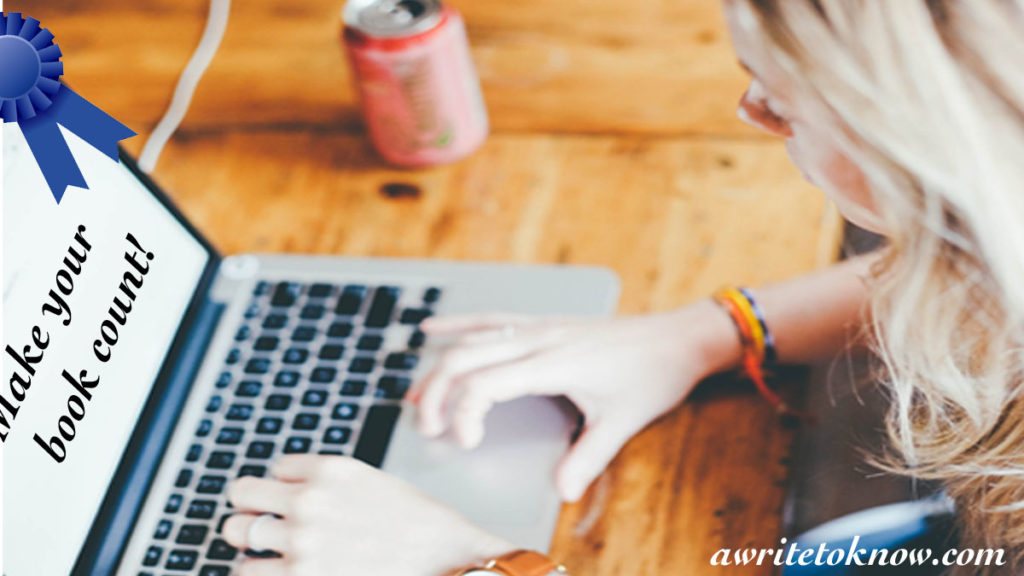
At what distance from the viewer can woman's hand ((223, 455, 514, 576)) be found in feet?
2.08

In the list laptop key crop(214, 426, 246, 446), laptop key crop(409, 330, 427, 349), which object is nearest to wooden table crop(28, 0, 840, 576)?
laptop key crop(409, 330, 427, 349)

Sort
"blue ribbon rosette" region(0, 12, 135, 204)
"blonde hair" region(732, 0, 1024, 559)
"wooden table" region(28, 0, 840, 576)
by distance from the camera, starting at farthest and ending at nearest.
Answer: "wooden table" region(28, 0, 840, 576), "blue ribbon rosette" region(0, 12, 135, 204), "blonde hair" region(732, 0, 1024, 559)

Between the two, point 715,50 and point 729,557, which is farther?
point 715,50

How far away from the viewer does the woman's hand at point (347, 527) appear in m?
0.63

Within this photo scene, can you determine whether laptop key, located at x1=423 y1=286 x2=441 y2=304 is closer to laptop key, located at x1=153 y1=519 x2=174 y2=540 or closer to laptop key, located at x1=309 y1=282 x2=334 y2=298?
laptop key, located at x1=309 y1=282 x2=334 y2=298

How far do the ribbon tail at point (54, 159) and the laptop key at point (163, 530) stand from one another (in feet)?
0.74

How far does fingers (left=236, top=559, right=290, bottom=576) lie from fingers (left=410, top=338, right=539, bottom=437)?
131mm

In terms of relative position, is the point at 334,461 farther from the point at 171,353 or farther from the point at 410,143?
the point at 410,143

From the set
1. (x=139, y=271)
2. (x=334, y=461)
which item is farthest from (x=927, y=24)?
(x=139, y=271)

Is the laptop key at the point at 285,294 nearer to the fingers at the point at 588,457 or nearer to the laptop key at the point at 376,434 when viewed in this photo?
the laptop key at the point at 376,434

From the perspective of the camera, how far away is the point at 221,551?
0.67 meters

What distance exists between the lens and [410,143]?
909 millimetres

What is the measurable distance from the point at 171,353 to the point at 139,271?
0.07 m

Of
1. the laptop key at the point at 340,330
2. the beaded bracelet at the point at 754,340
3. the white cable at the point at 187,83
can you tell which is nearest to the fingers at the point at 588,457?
the beaded bracelet at the point at 754,340
